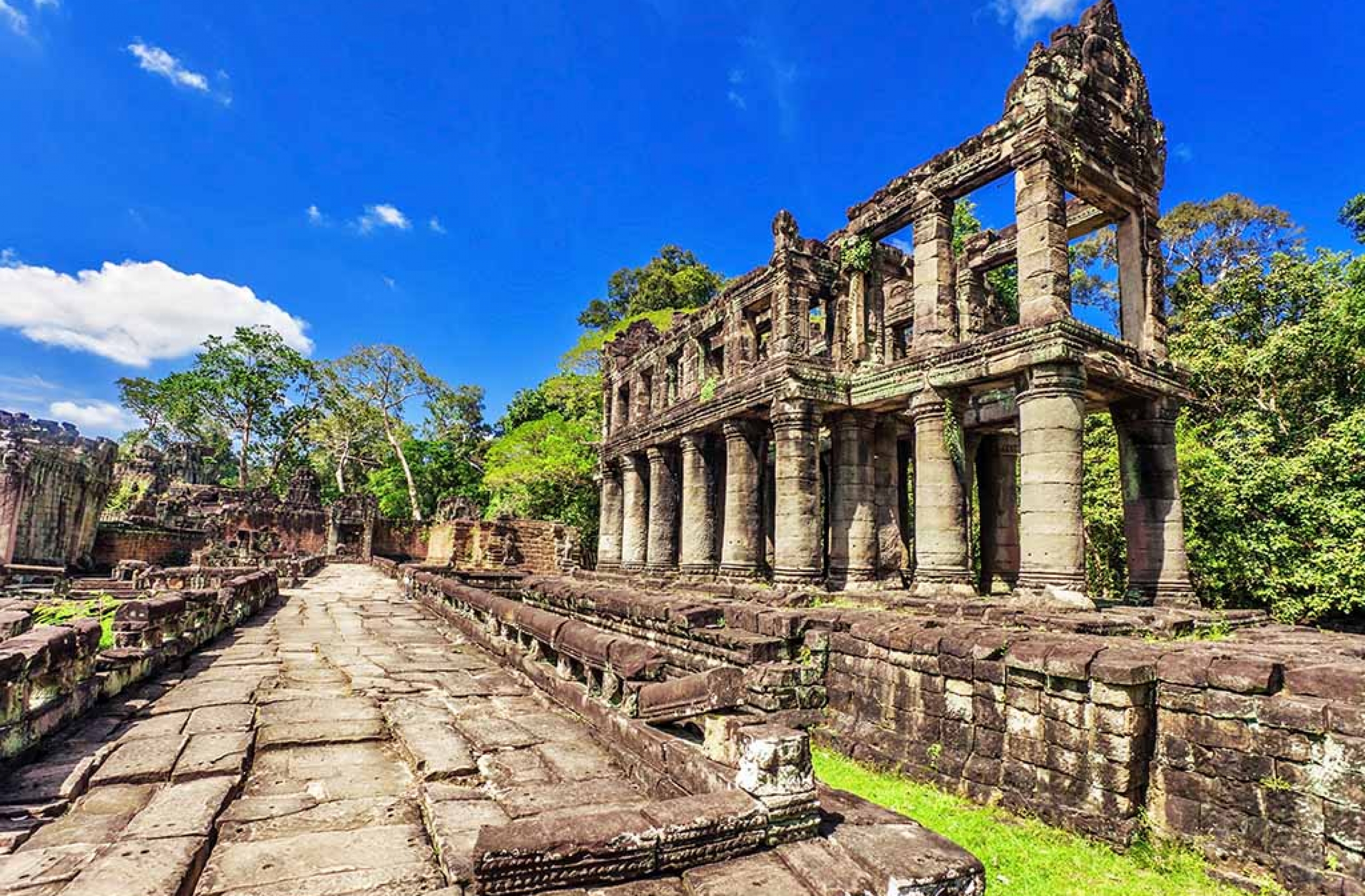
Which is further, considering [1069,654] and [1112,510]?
[1112,510]

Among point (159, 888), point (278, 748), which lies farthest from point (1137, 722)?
point (278, 748)

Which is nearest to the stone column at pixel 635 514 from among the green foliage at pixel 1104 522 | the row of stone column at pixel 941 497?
the row of stone column at pixel 941 497

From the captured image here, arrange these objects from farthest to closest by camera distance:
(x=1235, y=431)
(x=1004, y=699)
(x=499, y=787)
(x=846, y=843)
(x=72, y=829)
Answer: (x=1235, y=431) < (x=1004, y=699) < (x=499, y=787) < (x=72, y=829) < (x=846, y=843)

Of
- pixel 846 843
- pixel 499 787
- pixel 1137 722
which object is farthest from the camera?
pixel 1137 722

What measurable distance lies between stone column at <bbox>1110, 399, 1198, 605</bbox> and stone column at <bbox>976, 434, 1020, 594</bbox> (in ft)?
9.64

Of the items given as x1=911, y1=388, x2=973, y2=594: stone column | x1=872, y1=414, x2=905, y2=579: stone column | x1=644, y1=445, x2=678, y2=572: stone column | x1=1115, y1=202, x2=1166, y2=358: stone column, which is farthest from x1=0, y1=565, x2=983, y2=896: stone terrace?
x1=1115, y1=202, x2=1166, y2=358: stone column

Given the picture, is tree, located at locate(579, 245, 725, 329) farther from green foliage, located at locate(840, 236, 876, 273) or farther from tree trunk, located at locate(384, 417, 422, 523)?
green foliage, located at locate(840, 236, 876, 273)

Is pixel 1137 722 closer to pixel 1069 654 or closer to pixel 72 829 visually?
pixel 1069 654

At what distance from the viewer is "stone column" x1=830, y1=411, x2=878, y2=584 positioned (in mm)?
12906

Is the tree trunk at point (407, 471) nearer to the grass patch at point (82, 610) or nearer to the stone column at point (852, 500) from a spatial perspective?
the grass patch at point (82, 610)

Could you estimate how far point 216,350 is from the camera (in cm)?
4300

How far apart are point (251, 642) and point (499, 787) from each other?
280 inches

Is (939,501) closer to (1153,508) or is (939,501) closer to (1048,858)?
(1153,508)

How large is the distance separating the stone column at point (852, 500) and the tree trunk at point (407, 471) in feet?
112
